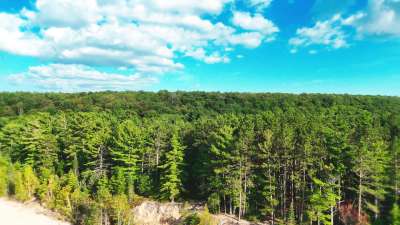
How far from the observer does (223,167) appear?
36.5 m

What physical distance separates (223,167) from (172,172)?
283 inches

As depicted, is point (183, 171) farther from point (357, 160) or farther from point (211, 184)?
point (357, 160)

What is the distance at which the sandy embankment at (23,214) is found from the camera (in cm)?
3855

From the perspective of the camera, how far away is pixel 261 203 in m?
36.8

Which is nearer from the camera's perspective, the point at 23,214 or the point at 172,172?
the point at 172,172

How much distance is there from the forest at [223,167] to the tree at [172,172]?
0.43 feet

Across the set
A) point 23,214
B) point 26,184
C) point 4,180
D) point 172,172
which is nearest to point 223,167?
point 172,172

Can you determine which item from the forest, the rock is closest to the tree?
the forest

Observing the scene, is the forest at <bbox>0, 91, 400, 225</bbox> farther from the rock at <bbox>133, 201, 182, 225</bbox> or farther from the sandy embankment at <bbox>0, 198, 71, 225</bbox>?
the rock at <bbox>133, 201, 182, 225</bbox>

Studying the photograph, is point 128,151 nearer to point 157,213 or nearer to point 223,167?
point 157,213

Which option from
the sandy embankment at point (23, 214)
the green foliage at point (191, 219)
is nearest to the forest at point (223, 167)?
the sandy embankment at point (23, 214)

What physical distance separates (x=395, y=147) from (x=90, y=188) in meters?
37.1

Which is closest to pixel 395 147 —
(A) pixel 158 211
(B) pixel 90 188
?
(A) pixel 158 211

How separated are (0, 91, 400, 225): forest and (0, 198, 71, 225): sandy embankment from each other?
1.46m
